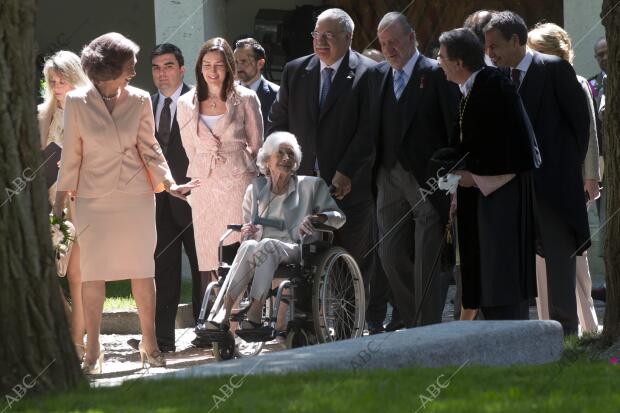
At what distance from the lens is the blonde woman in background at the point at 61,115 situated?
10.3m

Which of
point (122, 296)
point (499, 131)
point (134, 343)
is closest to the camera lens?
point (499, 131)

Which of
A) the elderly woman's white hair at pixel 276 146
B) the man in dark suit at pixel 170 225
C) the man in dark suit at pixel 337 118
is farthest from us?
the man in dark suit at pixel 170 225

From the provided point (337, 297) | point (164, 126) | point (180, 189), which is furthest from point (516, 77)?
point (164, 126)

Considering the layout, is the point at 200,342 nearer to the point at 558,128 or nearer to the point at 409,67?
the point at 409,67

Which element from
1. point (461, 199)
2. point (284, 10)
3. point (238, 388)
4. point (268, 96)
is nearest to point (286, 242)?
point (461, 199)

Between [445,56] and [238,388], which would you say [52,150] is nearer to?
[445,56]

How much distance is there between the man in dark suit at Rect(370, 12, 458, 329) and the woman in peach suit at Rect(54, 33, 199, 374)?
1.56m

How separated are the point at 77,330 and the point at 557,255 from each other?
316 centimetres

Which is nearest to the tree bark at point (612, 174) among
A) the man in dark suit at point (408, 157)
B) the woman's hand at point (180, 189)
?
the man in dark suit at point (408, 157)

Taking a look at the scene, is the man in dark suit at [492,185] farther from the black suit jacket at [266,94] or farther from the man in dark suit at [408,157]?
the black suit jacket at [266,94]

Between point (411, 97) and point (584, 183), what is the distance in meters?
1.31

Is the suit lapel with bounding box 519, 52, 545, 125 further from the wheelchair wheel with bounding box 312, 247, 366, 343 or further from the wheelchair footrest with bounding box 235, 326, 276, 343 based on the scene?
the wheelchair footrest with bounding box 235, 326, 276, 343

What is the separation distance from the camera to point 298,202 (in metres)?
10.1

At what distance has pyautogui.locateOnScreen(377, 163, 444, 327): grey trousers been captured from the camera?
10.2 meters
